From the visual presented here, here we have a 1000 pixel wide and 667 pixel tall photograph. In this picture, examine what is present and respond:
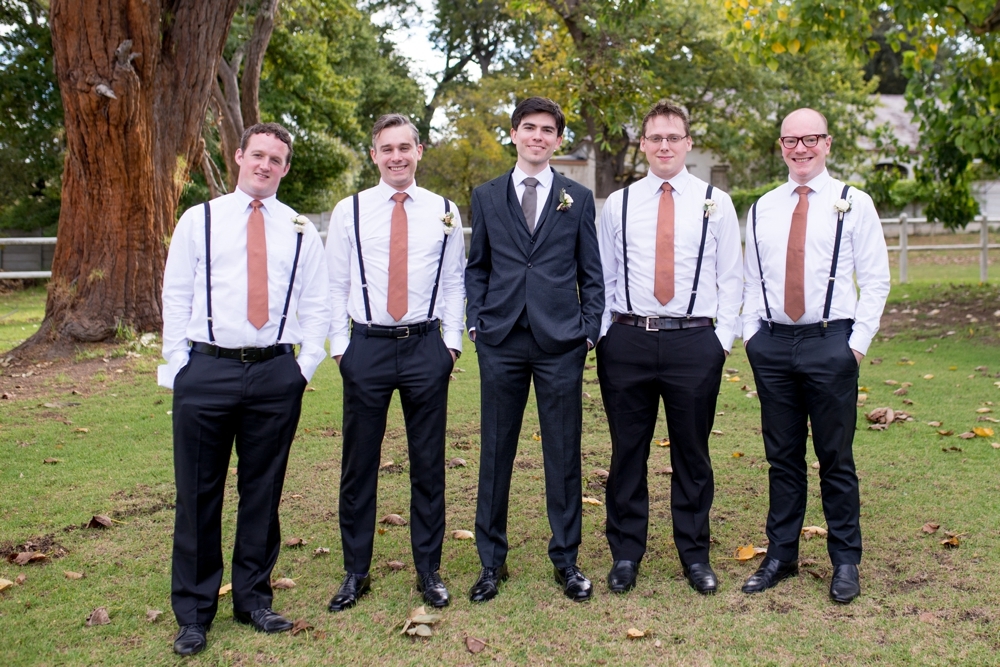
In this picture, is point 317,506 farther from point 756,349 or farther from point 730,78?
point 730,78

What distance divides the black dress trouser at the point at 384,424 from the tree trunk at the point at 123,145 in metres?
7.54

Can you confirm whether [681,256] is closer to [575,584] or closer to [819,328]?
[819,328]

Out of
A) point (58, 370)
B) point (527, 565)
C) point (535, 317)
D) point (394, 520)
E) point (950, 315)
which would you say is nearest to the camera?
point (535, 317)

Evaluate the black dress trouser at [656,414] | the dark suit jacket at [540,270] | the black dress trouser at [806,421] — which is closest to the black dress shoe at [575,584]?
the black dress trouser at [656,414]

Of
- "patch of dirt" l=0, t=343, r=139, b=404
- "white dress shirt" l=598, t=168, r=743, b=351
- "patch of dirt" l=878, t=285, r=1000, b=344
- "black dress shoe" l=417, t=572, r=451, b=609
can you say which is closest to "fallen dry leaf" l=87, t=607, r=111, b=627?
"black dress shoe" l=417, t=572, r=451, b=609

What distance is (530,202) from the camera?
438cm

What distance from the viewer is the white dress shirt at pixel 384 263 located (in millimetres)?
4336

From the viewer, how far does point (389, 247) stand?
4.36 meters

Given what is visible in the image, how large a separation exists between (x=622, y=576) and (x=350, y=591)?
1274 millimetres

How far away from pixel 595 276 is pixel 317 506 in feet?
8.21

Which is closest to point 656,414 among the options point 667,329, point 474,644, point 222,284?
point 667,329

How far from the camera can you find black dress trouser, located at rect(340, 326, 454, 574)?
4.30 m

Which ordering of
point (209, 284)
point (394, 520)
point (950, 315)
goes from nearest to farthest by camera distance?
point (209, 284) → point (394, 520) → point (950, 315)

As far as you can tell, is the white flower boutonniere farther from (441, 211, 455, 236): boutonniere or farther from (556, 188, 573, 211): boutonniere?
(441, 211, 455, 236): boutonniere
